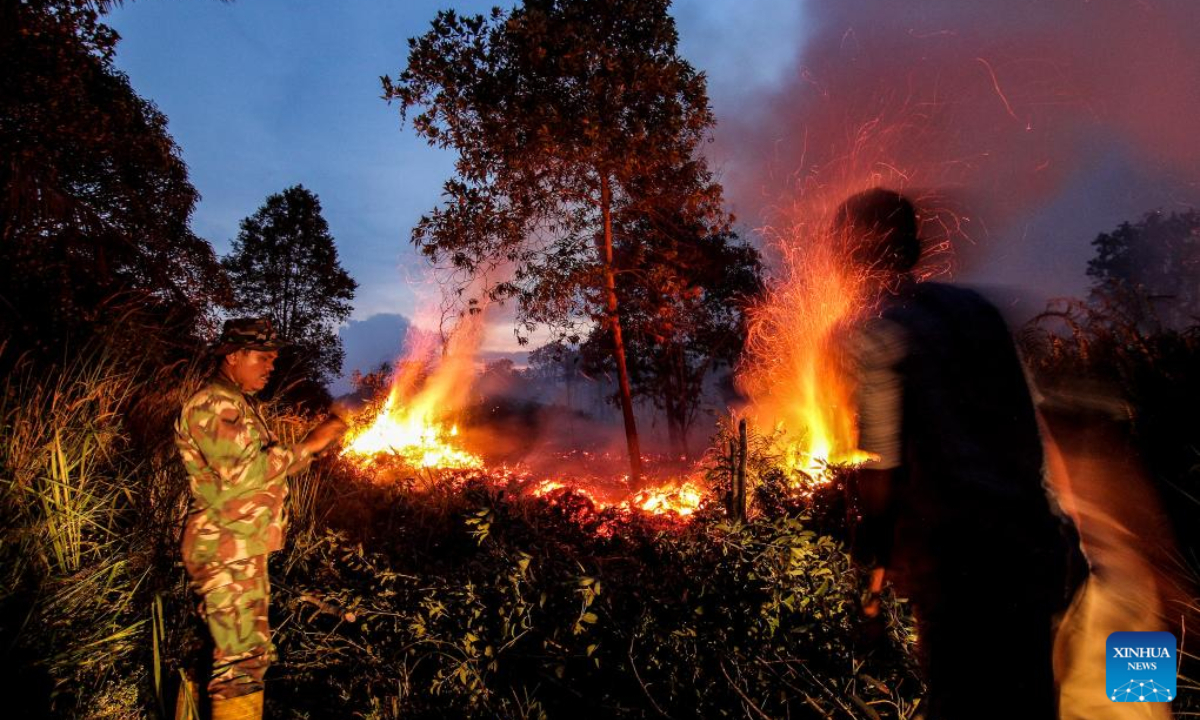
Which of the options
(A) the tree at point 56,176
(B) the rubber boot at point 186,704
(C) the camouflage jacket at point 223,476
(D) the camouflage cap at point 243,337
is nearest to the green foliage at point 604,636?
(B) the rubber boot at point 186,704

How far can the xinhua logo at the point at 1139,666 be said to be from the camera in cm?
Answer: 148

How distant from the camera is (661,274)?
1118cm

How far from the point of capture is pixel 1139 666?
1.53m

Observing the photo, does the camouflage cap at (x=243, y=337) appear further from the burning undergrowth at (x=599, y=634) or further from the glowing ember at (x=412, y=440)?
the glowing ember at (x=412, y=440)

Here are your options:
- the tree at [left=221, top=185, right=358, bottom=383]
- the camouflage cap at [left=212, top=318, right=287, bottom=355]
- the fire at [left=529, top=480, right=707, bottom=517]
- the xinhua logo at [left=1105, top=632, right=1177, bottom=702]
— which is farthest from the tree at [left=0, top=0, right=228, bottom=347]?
the tree at [left=221, top=185, right=358, bottom=383]

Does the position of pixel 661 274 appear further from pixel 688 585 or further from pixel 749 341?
pixel 688 585

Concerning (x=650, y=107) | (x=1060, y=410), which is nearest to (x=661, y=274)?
(x=650, y=107)

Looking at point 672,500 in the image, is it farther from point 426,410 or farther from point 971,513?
point 426,410

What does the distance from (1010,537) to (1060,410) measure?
249 cm

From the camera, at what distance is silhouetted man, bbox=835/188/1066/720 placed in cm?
156

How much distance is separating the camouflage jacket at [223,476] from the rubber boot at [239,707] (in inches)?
29.0

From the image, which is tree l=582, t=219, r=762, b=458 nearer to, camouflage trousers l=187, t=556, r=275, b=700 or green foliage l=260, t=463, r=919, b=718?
green foliage l=260, t=463, r=919, b=718

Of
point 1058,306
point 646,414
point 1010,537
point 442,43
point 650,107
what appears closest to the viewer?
point 1010,537

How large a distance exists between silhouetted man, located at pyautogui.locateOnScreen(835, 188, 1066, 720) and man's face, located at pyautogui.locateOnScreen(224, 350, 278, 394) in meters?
3.39
